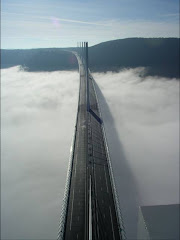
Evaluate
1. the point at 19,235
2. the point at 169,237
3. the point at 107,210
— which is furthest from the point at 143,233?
the point at 19,235

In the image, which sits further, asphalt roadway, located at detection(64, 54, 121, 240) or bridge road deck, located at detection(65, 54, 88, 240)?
bridge road deck, located at detection(65, 54, 88, 240)

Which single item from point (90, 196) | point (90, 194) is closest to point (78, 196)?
point (90, 194)

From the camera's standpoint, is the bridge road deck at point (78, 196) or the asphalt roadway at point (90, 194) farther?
the bridge road deck at point (78, 196)

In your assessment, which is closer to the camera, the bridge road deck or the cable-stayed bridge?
the cable-stayed bridge

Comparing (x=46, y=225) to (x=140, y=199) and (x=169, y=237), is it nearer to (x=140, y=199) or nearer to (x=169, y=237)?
(x=140, y=199)

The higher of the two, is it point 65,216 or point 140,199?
point 65,216
